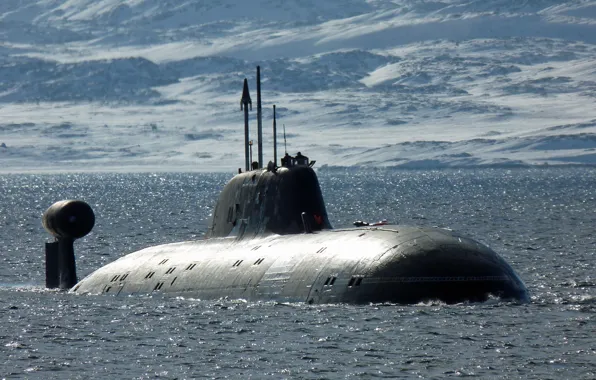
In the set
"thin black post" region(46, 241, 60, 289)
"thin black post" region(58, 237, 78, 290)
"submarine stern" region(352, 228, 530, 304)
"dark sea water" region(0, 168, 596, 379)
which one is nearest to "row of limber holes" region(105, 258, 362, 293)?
"submarine stern" region(352, 228, 530, 304)

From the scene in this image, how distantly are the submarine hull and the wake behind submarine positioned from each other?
1.1 inches

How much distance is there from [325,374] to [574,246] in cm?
4209

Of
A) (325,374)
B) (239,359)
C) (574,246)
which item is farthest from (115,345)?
(574,246)

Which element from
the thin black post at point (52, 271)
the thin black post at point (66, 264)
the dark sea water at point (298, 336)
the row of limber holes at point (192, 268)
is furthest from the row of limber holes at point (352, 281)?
the thin black post at point (52, 271)

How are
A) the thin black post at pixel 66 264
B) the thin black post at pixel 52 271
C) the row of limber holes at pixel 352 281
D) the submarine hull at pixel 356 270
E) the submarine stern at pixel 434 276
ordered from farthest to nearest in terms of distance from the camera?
1. the thin black post at pixel 52 271
2. the thin black post at pixel 66 264
3. the row of limber holes at pixel 352 281
4. the submarine hull at pixel 356 270
5. the submarine stern at pixel 434 276

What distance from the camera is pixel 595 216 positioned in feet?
345

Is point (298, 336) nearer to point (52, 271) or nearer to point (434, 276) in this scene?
point (434, 276)

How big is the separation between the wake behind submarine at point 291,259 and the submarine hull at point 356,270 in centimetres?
3

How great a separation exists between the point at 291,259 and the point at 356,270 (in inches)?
124

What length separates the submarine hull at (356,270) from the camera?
1532 inches

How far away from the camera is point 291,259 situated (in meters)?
42.1

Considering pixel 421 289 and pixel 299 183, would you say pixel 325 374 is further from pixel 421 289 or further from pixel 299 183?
pixel 299 183

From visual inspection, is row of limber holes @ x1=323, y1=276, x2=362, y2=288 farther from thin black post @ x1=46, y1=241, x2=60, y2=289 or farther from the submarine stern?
thin black post @ x1=46, y1=241, x2=60, y2=289

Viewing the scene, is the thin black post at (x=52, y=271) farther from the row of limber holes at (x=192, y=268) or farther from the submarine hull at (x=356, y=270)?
the submarine hull at (x=356, y=270)
